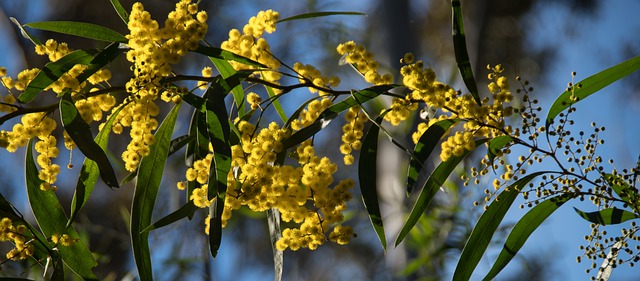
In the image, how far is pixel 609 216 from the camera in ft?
2.98

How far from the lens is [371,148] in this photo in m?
0.92

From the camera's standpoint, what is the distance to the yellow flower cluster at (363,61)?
88 cm

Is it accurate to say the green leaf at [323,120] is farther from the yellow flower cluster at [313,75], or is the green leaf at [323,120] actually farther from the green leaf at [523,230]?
the green leaf at [523,230]

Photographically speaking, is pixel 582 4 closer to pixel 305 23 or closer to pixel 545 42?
pixel 545 42

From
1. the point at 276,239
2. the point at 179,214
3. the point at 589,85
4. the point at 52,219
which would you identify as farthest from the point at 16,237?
the point at 589,85

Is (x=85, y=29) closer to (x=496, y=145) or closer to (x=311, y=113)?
(x=311, y=113)

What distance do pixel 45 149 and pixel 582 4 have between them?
4792 millimetres

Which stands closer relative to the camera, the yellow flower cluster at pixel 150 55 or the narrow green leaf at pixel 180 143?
the yellow flower cluster at pixel 150 55

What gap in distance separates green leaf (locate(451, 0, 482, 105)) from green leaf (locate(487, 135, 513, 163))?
0.17 feet

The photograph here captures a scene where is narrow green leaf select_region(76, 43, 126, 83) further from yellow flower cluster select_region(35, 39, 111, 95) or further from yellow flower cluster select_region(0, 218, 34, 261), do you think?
yellow flower cluster select_region(0, 218, 34, 261)

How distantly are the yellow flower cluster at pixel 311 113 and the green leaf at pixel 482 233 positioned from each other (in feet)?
0.84

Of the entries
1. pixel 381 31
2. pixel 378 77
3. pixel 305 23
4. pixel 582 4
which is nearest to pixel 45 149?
pixel 378 77

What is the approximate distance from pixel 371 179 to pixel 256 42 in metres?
0.24

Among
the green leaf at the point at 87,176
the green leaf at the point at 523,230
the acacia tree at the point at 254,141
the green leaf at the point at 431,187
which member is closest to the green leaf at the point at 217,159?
the acacia tree at the point at 254,141
